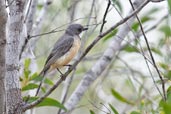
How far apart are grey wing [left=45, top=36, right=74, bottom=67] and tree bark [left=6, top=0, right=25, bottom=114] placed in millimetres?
1513

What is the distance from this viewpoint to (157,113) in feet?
8.77

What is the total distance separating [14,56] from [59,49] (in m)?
1.76

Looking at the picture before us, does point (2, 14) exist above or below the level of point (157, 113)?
above

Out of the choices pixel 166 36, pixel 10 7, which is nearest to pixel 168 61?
pixel 166 36

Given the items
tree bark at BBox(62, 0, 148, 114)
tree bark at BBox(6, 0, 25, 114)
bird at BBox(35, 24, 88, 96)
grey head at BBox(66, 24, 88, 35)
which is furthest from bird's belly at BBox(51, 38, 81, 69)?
tree bark at BBox(6, 0, 25, 114)

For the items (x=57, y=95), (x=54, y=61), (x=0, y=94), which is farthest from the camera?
(x=57, y=95)

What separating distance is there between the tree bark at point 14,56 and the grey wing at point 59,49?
4.96 ft

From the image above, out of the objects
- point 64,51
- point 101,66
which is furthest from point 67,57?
point 101,66

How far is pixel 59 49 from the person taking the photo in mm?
3984

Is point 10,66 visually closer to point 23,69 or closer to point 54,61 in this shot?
point 23,69

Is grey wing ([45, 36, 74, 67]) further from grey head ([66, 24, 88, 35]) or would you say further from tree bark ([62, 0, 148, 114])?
tree bark ([62, 0, 148, 114])

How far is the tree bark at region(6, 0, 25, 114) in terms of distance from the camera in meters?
2.23

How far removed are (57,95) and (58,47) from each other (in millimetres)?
2769

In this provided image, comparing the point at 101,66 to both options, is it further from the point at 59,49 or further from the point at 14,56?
the point at 14,56
